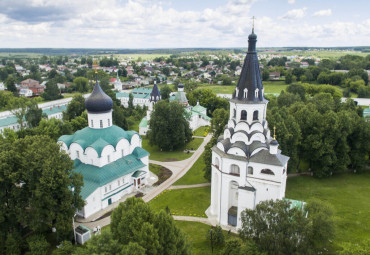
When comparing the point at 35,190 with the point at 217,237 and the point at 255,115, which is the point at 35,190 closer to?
the point at 217,237

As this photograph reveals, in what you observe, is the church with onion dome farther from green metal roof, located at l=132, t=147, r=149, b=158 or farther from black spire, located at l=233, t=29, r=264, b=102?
black spire, located at l=233, t=29, r=264, b=102

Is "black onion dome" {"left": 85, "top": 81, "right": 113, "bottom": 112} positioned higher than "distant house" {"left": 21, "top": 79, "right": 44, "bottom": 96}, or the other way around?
"black onion dome" {"left": 85, "top": 81, "right": 113, "bottom": 112}

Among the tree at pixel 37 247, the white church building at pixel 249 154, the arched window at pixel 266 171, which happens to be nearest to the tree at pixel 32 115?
the tree at pixel 37 247

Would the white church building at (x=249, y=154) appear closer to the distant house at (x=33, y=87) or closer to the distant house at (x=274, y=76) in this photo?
the distant house at (x=33, y=87)

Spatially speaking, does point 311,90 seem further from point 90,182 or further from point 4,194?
point 4,194

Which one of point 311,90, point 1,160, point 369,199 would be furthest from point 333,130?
point 311,90

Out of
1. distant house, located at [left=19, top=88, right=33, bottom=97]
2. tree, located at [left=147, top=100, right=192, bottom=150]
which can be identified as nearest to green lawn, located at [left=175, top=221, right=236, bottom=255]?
tree, located at [left=147, top=100, right=192, bottom=150]
